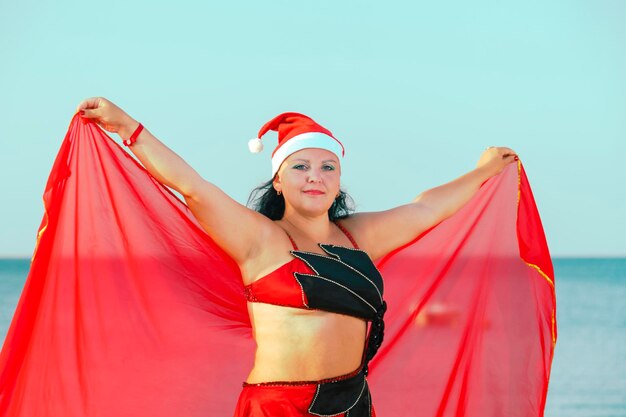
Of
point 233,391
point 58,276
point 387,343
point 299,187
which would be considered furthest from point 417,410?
point 58,276

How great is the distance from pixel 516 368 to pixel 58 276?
6.39 ft

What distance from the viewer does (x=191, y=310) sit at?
172 inches

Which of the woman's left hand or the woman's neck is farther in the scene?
the woman's left hand

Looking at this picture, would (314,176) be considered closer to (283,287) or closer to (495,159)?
(283,287)

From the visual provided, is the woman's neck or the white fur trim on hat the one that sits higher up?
the white fur trim on hat

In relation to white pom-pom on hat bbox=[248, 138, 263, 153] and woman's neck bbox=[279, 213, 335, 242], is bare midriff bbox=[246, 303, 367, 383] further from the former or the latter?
white pom-pom on hat bbox=[248, 138, 263, 153]

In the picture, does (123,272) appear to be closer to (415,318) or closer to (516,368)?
Result: (415,318)

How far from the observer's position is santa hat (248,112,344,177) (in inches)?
163

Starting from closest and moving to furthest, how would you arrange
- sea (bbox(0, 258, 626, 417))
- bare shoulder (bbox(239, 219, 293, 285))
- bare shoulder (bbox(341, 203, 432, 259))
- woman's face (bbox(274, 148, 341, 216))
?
bare shoulder (bbox(239, 219, 293, 285)) < woman's face (bbox(274, 148, 341, 216)) < bare shoulder (bbox(341, 203, 432, 259)) < sea (bbox(0, 258, 626, 417))

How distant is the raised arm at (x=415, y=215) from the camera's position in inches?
169

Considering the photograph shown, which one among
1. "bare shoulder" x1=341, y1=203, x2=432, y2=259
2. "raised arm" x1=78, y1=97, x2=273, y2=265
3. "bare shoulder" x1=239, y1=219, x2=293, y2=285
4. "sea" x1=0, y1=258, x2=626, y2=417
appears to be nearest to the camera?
"raised arm" x1=78, y1=97, x2=273, y2=265

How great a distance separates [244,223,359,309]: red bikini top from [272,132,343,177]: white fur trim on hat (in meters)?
0.44

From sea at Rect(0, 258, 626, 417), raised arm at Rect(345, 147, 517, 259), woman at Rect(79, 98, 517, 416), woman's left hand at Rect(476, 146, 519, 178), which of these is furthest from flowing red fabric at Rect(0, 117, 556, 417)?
sea at Rect(0, 258, 626, 417)

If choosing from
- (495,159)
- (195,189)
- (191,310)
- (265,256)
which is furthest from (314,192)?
(495,159)
